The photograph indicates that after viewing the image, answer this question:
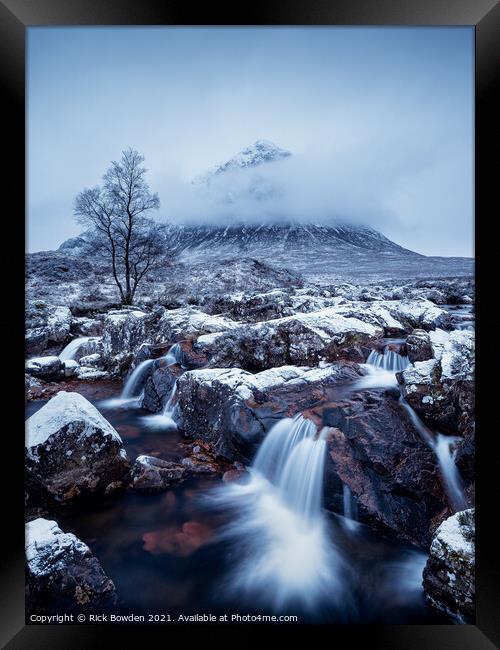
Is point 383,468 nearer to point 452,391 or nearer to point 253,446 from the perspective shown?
point 452,391

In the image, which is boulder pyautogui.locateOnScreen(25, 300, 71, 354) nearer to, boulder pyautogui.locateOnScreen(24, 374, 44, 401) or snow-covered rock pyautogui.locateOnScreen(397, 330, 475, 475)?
boulder pyautogui.locateOnScreen(24, 374, 44, 401)

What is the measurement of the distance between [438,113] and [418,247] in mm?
1128

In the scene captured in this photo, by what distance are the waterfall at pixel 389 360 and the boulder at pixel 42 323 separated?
2831 millimetres

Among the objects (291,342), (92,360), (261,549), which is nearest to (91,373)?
(92,360)

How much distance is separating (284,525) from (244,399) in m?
1.06

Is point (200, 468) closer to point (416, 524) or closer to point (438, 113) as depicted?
point (416, 524)

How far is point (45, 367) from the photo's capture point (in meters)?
2.48

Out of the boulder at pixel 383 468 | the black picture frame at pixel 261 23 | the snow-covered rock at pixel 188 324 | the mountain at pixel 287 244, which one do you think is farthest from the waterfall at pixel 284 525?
the mountain at pixel 287 244

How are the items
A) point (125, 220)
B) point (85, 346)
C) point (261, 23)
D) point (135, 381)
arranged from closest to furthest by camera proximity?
point (261, 23), point (125, 220), point (135, 381), point (85, 346)

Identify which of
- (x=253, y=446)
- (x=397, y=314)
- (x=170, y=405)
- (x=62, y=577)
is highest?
(x=397, y=314)

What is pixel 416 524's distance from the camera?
2.25 metres

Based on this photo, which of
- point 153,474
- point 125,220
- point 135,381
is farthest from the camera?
point 135,381

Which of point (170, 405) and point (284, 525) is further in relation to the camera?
point (170, 405)
